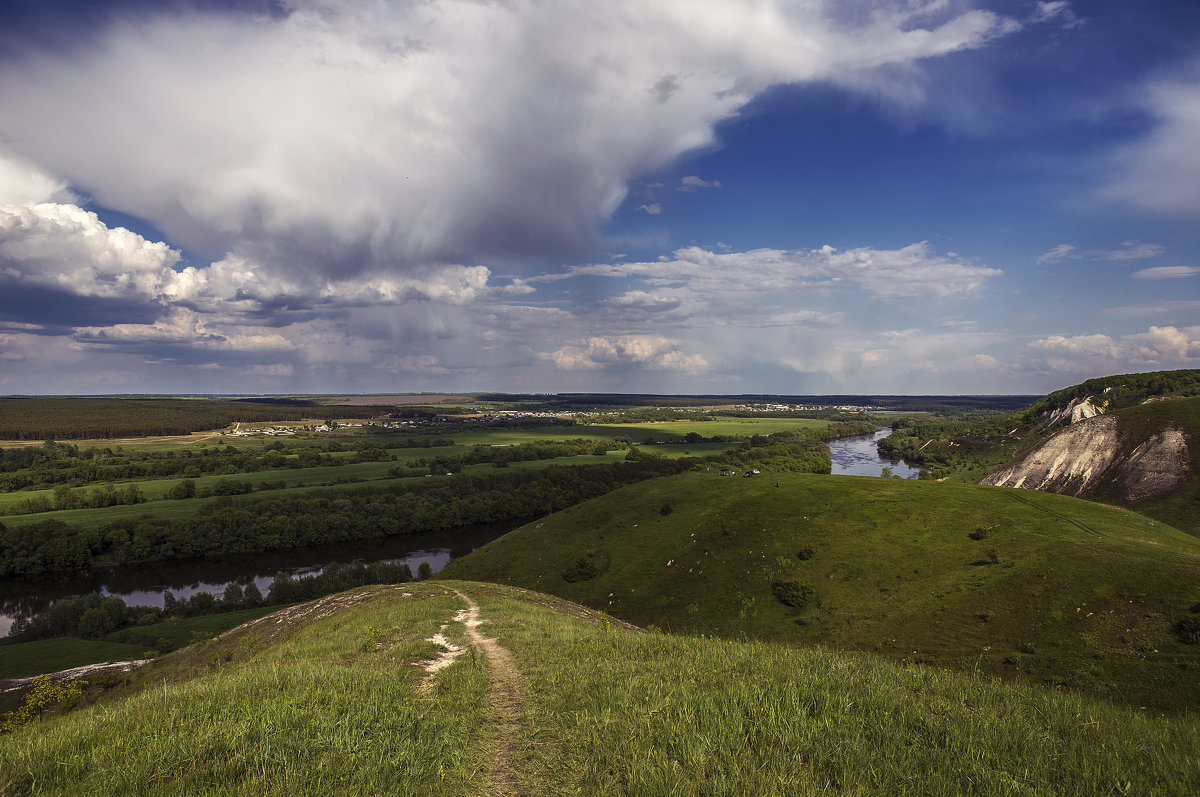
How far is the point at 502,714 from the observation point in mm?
8500

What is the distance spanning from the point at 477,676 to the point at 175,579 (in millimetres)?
101795

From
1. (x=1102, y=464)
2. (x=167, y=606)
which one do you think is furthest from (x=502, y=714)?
(x=1102, y=464)

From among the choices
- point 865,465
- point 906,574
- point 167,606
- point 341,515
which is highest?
point 906,574

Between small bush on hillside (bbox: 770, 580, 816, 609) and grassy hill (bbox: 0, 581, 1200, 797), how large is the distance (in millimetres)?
Result: 35074

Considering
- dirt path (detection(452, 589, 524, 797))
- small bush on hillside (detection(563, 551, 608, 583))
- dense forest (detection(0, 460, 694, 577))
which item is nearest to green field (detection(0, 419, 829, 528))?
dense forest (detection(0, 460, 694, 577))

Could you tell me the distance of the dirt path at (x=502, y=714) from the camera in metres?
6.24

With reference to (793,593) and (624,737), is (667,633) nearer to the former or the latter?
(624,737)

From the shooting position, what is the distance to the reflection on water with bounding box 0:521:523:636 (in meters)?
74.2

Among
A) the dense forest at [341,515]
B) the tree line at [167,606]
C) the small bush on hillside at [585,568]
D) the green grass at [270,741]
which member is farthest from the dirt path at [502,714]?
the dense forest at [341,515]

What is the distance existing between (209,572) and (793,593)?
96.4m

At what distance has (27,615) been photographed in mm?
67188

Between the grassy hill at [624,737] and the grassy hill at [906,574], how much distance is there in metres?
17.9

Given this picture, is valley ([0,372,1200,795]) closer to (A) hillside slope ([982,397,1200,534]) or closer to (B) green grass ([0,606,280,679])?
(B) green grass ([0,606,280,679])

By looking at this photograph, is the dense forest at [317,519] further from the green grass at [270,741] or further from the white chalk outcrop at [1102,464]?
the green grass at [270,741]
